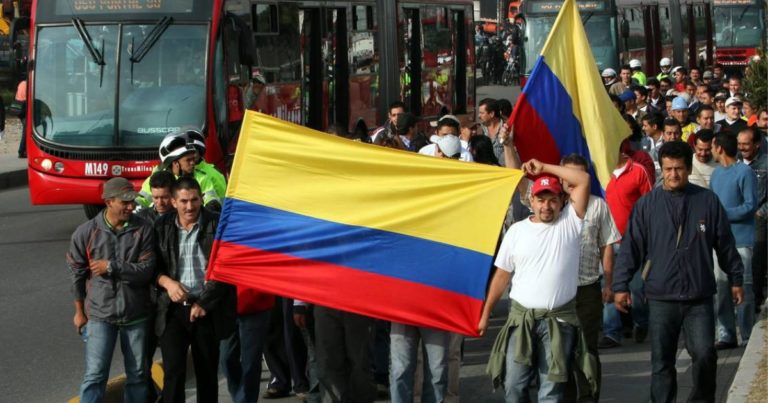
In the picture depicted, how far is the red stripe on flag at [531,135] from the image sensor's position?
8.53 m

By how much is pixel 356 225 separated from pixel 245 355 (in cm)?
114

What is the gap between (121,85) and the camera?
15930 mm

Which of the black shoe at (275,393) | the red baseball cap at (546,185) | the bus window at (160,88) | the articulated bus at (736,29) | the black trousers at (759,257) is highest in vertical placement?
the articulated bus at (736,29)

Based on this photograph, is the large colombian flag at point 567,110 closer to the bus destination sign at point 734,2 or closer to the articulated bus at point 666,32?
the articulated bus at point 666,32

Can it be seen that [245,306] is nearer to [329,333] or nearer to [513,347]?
[329,333]

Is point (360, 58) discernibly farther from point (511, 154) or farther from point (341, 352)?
point (341, 352)

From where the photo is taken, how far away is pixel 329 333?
26.5ft

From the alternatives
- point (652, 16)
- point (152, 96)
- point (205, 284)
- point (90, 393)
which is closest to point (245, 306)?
point (205, 284)

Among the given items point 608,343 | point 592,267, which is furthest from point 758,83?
point 592,267

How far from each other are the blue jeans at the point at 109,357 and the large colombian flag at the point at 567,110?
251 centimetres

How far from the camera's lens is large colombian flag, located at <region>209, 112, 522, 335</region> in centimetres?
782

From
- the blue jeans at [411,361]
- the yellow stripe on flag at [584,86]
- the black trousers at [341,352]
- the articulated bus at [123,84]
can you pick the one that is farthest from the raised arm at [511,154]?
the articulated bus at [123,84]

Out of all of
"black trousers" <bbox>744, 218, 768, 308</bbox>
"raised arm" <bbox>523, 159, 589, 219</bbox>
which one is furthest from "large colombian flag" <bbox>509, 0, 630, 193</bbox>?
"black trousers" <bbox>744, 218, 768, 308</bbox>

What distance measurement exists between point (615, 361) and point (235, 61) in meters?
7.48
